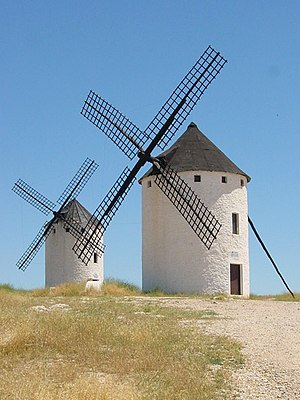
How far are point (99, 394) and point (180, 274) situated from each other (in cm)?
2048

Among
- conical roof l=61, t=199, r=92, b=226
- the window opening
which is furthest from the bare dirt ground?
conical roof l=61, t=199, r=92, b=226

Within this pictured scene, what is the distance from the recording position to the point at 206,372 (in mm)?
11500

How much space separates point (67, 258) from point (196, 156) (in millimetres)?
13121

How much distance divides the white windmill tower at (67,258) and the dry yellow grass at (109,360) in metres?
24.5

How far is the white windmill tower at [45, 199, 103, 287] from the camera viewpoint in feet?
133

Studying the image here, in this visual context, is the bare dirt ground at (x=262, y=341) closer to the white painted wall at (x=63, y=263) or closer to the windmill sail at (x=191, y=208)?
the windmill sail at (x=191, y=208)

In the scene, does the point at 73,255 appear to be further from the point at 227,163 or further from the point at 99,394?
the point at 99,394

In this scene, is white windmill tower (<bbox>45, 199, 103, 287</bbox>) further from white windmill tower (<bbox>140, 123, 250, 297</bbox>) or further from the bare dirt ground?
the bare dirt ground

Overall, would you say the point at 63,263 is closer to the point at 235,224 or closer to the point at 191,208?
the point at 235,224

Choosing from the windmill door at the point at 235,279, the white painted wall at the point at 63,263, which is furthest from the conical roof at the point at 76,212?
the windmill door at the point at 235,279

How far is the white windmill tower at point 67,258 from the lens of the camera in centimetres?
4053

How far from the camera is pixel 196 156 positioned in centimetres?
3053

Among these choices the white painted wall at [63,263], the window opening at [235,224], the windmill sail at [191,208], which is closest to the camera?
the windmill sail at [191,208]

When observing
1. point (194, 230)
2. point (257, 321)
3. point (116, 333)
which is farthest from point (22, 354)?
point (194, 230)
